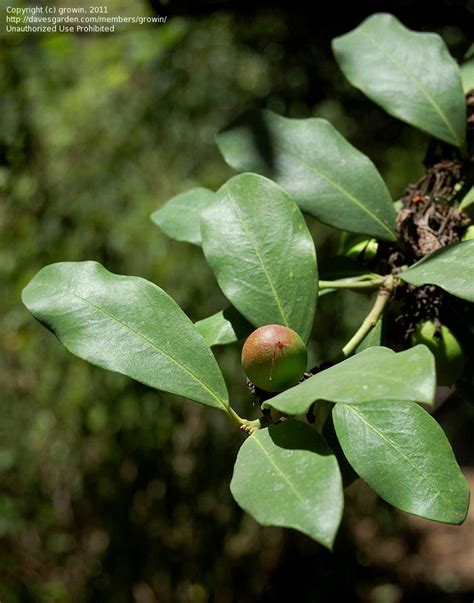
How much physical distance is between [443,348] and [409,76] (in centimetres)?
37

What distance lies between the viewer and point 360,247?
0.80m

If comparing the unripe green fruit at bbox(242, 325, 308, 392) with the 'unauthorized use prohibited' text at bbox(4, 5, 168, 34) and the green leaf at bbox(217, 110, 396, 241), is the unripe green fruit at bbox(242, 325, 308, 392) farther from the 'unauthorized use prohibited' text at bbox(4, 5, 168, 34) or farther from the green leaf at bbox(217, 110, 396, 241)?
the 'unauthorized use prohibited' text at bbox(4, 5, 168, 34)

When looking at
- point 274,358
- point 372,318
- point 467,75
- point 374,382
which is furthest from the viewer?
point 467,75

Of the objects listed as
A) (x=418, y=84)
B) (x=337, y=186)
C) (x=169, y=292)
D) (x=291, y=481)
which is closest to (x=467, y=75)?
(x=418, y=84)

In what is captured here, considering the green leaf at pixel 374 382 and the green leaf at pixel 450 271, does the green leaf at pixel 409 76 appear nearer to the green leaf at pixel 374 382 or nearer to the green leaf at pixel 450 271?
the green leaf at pixel 450 271

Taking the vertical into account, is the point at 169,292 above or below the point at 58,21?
below

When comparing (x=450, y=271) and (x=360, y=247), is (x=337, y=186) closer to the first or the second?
(x=360, y=247)

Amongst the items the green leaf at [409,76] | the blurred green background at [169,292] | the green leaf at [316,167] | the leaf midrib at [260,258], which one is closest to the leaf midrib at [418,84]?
the green leaf at [409,76]

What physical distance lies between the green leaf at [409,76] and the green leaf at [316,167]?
107 millimetres

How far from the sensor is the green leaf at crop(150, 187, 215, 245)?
808 millimetres

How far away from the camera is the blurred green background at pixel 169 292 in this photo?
85.8 inches

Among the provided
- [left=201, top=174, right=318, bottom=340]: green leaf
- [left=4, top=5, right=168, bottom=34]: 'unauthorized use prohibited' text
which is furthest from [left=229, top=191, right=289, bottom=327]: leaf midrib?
[left=4, top=5, right=168, bottom=34]: 'unauthorized use prohibited' text

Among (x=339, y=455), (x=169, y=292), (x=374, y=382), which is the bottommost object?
(x=169, y=292)

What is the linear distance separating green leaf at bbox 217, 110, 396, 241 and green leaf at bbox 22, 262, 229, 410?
241 mm
